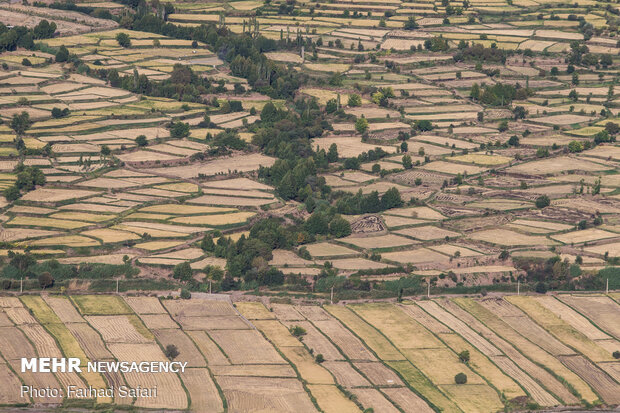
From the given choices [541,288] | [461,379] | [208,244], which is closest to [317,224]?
[208,244]

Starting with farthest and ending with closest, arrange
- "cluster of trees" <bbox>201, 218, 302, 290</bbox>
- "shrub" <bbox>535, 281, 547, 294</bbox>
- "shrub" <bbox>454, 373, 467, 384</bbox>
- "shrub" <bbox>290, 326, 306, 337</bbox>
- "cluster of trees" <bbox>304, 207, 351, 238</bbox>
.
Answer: "cluster of trees" <bbox>304, 207, 351, 238</bbox> < "shrub" <bbox>535, 281, 547, 294</bbox> < "cluster of trees" <bbox>201, 218, 302, 290</bbox> < "shrub" <bbox>290, 326, 306, 337</bbox> < "shrub" <bbox>454, 373, 467, 384</bbox>

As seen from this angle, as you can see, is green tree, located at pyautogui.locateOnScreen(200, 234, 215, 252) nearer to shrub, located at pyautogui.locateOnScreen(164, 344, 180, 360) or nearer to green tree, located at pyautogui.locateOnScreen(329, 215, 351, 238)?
green tree, located at pyautogui.locateOnScreen(329, 215, 351, 238)

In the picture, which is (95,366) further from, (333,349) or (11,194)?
(11,194)

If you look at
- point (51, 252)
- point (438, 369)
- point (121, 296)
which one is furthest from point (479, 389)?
point (51, 252)

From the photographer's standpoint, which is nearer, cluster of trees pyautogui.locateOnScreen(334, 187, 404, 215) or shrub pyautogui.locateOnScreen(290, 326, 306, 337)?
shrub pyautogui.locateOnScreen(290, 326, 306, 337)

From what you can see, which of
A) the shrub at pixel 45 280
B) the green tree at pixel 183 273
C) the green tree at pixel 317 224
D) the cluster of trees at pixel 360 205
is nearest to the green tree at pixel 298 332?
the green tree at pixel 183 273

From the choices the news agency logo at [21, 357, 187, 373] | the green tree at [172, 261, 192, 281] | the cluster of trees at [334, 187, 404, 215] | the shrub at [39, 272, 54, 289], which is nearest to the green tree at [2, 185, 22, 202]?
the shrub at [39, 272, 54, 289]
